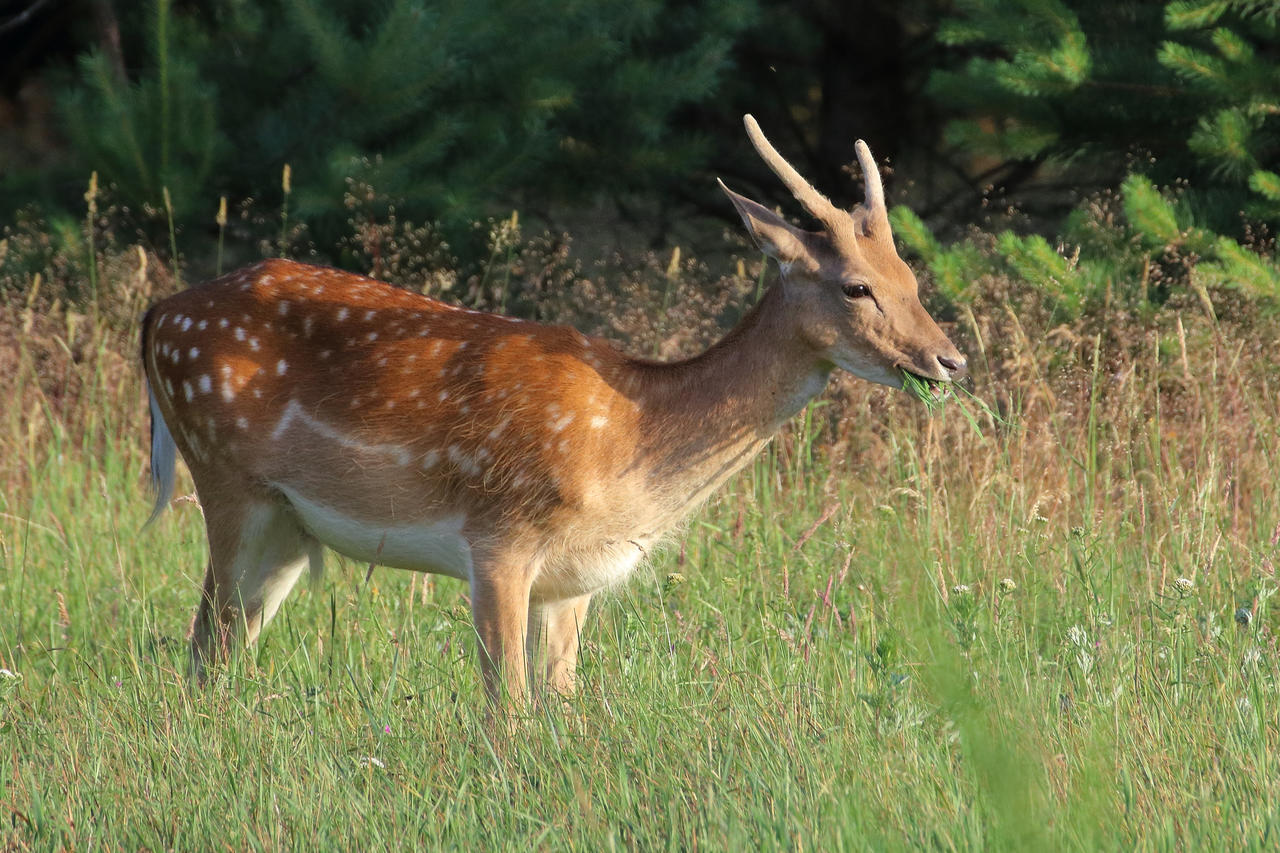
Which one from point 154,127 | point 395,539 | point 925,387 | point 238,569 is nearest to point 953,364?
point 925,387

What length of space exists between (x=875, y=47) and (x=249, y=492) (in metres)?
5.93

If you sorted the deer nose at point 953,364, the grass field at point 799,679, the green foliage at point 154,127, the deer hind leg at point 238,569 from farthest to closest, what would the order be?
the green foliage at point 154,127 < the deer hind leg at point 238,569 < the deer nose at point 953,364 < the grass field at point 799,679

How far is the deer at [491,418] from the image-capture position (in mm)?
3982

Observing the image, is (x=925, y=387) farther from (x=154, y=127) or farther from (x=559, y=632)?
(x=154, y=127)

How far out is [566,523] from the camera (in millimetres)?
4043

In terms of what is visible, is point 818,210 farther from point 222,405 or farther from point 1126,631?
point 222,405

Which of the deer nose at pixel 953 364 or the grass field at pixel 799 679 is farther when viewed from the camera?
the deer nose at pixel 953 364

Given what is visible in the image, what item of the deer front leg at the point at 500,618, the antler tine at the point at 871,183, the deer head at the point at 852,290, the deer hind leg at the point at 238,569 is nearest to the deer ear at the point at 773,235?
the deer head at the point at 852,290

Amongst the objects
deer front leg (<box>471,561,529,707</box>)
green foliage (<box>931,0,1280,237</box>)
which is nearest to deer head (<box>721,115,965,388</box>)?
deer front leg (<box>471,561,529,707</box>)

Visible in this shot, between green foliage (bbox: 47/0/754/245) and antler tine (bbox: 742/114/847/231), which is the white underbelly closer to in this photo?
antler tine (bbox: 742/114/847/231)

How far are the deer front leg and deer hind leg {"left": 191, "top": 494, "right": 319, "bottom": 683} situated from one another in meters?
0.77

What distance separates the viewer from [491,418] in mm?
4199

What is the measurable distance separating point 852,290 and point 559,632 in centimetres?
125

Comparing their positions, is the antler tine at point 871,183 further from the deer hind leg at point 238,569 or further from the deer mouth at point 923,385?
the deer hind leg at point 238,569
